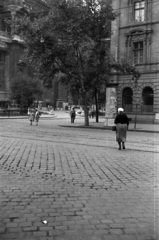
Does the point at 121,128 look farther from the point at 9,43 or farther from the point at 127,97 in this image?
the point at 9,43

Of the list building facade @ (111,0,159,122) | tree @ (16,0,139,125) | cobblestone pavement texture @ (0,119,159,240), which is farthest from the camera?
building facade @ (111,0,159,122)

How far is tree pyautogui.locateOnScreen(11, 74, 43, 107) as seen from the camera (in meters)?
54.2

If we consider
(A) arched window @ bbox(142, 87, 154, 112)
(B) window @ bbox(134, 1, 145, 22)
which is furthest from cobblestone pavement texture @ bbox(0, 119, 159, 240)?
(B) window @ bbox(134, 1, 145, 22)

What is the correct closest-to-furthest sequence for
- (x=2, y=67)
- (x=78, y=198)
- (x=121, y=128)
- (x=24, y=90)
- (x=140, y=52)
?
1. (x=78, y=198)
2. (x=121, y=128)
3. (x=140, y=52)
4. (x=24, y=90)
5. (x=2, y=67)

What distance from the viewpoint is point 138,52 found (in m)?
33.7

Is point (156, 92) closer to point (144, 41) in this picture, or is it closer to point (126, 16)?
point (144, 41)

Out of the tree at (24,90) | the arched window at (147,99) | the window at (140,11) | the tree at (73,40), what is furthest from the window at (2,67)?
the tree at (73,40)

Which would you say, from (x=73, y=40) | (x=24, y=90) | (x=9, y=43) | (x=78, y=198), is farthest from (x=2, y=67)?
(x=78, y=198)

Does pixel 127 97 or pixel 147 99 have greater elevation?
pixel 127 97

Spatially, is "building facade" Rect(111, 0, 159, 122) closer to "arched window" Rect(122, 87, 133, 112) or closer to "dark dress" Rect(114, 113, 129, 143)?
"arched window" Rect(122, 87, 133, 112)

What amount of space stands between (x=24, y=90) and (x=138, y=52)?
26207 mm

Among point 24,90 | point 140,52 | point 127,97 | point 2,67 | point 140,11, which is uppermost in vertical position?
point 140,11

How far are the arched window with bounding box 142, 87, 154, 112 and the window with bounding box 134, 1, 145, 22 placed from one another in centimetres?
754

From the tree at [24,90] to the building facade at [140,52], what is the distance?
920 inches
